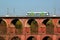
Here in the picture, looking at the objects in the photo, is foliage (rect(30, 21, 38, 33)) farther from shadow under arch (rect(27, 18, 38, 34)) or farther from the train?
the train

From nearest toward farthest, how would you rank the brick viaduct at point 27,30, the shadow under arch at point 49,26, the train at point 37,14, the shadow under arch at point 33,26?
the brick viaduct at point 27,30, the shadow under arch at point 49,26, the shadow under arch at point 33,26, the train at point 37,14

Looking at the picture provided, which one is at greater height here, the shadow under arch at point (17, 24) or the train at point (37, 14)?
the train at point (37, 14)

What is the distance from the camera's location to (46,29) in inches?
2687

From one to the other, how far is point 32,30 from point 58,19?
16.5 ft

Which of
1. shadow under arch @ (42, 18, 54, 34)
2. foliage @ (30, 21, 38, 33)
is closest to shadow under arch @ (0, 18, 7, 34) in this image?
foliage @ (30, 21, 38, 33)

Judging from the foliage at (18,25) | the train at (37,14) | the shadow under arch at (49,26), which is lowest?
the foliage at (18,25)

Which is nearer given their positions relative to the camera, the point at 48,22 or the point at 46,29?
the point at 46,29

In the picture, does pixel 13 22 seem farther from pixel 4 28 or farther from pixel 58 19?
pixel 58 19

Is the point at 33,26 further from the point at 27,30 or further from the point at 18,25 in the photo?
the point at 27,30

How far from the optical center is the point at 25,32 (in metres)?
68.0

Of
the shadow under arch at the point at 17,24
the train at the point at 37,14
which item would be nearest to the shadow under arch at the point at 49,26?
the train at the point at 37,14

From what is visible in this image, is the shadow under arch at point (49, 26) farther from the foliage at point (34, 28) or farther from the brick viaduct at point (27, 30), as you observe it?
the foliage at point (34, 28)

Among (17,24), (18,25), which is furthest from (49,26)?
(17,24)

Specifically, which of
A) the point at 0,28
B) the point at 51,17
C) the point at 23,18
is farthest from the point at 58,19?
the point at 0,28
